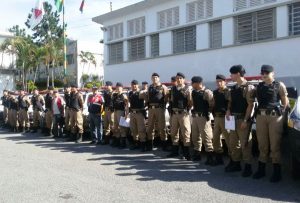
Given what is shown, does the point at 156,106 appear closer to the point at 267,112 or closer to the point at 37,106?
the point at 267,112

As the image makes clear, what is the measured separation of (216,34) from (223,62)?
1489 millimetres

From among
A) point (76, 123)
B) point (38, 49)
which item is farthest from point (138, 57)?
point (38, 49)

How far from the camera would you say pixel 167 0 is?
2273 cm

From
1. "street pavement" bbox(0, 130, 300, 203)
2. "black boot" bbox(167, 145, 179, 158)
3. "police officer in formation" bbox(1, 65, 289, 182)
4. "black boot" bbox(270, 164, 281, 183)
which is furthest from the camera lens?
"black boot" bbox(167, 145, 179, 158)

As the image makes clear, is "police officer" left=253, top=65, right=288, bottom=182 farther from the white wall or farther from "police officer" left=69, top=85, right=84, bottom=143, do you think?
the white wall

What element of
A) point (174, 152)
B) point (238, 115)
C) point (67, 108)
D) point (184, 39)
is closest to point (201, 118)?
point (238, 115)

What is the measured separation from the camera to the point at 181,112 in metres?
9.30

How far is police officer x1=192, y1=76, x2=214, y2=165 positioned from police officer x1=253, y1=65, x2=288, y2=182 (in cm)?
157

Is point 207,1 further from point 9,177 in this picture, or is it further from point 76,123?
point 9,177

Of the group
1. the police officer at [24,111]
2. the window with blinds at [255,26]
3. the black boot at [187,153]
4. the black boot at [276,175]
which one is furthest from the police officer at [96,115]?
the window with blinds at [255,26]

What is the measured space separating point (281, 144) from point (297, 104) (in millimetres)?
762

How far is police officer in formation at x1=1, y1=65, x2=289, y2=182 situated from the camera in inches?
279

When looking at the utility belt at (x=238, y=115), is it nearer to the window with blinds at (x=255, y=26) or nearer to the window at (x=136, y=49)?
the window with blinds at (x=255, y=26)

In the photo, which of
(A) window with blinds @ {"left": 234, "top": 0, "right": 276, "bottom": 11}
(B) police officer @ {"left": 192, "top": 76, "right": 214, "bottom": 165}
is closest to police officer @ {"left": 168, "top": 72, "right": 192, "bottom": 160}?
(B) police officer @ {"left": 192, "top": 76, "right": 214, "bottom": 165}
